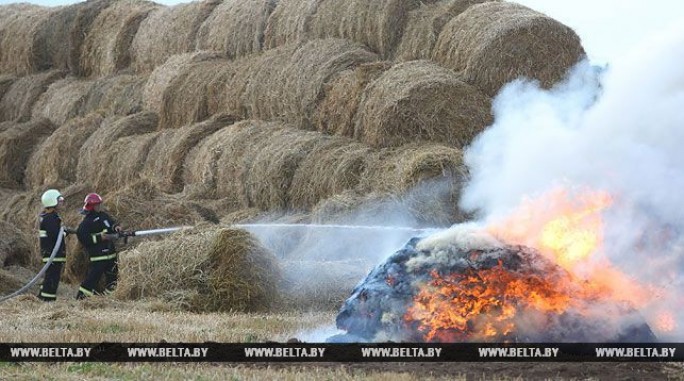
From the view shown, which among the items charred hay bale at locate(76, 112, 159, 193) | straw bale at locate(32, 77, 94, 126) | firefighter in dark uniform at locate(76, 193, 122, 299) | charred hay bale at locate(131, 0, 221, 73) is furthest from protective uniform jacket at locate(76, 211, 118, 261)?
straw bale at locate(32, 77, 94, 126)

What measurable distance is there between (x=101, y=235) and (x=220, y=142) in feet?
13.1

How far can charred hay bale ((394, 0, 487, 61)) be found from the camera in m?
17.8

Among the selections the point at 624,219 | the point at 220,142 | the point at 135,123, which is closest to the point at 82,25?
the point at 135,123

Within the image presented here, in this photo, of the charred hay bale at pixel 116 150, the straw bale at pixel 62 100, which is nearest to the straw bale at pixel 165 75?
the charred hay bale at pixel 116 150

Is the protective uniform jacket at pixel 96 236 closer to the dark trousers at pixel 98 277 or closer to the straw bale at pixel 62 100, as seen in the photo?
the dark trousers at pixel 98 277

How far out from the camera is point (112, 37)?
26547 mm

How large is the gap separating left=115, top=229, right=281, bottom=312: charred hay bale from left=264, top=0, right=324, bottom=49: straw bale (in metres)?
7.17

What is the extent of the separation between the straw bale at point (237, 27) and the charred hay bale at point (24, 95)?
5.93 m

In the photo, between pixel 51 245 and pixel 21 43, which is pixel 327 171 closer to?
pixel 51 245

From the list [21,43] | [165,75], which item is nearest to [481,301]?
Result: [165,75]

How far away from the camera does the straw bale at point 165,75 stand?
22375 mm

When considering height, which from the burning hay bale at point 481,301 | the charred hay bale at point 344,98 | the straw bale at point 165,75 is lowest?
the burning hay bale at point 481,301

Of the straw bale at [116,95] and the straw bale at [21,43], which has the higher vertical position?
the straw bale at [21,43]

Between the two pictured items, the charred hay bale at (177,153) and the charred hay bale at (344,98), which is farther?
the charred hay bale at (177,153)
